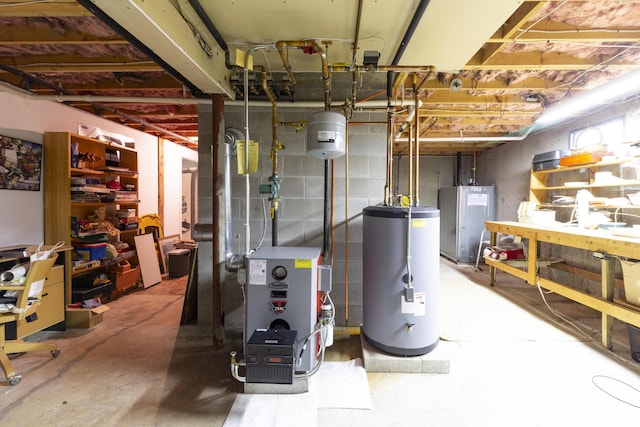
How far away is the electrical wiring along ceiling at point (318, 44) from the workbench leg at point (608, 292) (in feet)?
5.78

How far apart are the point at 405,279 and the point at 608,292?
78.8 inches

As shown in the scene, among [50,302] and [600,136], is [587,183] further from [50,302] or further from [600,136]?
[50,302]

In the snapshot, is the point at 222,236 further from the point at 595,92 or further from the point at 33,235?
the point at 595,92

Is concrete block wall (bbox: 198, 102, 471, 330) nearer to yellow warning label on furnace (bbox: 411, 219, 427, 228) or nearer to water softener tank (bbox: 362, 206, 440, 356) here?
water softener tank (bbox: 362, 206, 440, 356)

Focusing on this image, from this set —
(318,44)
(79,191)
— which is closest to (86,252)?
(79,191)

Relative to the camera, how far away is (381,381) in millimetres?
1915

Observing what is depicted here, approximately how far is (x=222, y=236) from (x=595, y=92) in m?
3.53

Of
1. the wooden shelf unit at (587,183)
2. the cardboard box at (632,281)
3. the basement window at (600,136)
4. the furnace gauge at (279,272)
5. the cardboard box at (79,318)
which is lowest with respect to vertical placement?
the cardboard box at (79,318)

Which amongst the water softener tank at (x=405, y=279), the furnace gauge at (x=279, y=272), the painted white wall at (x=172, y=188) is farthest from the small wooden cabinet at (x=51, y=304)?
the water softener tank at (x=405, y=279)

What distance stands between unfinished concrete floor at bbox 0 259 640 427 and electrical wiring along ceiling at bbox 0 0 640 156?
7.13 ft

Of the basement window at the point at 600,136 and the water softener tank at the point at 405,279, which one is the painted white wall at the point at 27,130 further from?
the basement window at the point at 600,136

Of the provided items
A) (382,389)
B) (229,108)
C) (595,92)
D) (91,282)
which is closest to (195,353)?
(382,389)

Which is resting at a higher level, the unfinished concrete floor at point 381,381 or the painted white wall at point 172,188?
the painted white wall at point 172,188

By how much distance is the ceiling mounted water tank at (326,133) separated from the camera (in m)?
1.98
